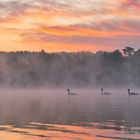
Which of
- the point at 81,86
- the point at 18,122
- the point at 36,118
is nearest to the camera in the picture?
the point at 18,122

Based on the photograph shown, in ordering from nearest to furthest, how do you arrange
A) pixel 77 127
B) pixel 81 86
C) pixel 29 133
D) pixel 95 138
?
pixel 95 138 → pixel 29 133 → pixel 77 127 → pixel 81 86

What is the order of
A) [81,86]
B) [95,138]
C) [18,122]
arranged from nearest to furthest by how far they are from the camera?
[95,138], [18,122], [81,86]

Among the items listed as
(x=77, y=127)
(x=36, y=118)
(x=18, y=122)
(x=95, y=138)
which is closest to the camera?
(x=95, y=138)

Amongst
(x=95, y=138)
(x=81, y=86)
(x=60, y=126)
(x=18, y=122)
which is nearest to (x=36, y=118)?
(x=18, y=122)

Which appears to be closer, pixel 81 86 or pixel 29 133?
pixel 29 133

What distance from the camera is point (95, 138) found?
33469mm

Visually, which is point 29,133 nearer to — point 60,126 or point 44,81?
point 60,126

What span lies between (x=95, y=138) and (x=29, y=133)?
469 centimetres

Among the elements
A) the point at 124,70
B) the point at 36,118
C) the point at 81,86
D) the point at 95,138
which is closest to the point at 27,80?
the point at 81,86

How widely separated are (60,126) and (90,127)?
7.22 ft

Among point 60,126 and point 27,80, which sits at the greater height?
point 27,80

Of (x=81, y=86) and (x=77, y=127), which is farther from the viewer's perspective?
(x=81, y=86)

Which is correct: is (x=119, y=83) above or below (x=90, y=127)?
above

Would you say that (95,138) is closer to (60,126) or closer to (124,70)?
(60,126)
